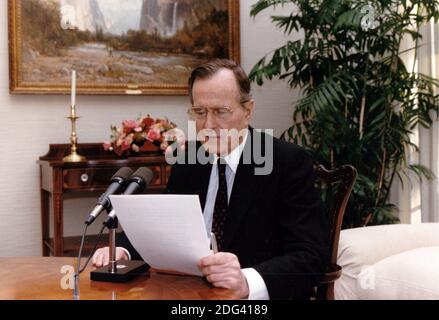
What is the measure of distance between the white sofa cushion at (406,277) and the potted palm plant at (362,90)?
1752 millimetres

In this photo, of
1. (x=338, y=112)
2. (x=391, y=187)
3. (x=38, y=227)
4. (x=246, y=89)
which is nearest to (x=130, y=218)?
(x=246, y=89)

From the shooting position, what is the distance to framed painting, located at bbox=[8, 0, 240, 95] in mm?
4340

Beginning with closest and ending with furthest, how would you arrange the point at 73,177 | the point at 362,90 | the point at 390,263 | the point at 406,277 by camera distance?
the point at 406,277, the point at 390,263, the point at 73,177, the point at 362,90

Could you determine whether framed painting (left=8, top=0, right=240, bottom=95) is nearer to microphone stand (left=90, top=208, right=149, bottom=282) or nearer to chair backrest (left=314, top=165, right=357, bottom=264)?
chair backrest (left=314, top=165, right=357, bottom=264)

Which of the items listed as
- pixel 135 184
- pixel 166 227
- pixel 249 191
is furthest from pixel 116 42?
pixel 166 227

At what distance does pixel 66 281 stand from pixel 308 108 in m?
3.00

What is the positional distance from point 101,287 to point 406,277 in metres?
1.36

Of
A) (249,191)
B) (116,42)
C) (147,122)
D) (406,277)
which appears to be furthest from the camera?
(116,42)

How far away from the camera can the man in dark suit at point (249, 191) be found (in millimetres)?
1910

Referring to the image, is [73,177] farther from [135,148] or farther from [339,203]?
[339,203]

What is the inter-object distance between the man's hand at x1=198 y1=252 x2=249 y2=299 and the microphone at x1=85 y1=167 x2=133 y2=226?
318mm

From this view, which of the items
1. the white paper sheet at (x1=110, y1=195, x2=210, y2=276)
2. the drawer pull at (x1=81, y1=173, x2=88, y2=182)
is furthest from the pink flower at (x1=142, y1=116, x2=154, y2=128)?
the white paper sheet at (x1=110, y1=195, x2=210, y2=276)

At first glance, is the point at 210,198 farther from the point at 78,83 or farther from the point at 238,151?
the point at 78,83

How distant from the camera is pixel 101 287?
5.31 feet
